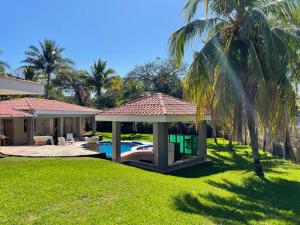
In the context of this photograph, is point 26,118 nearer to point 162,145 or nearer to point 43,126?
point 43,126

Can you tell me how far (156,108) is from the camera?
16219 mm

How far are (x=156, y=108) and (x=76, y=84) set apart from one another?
3585 centimetres

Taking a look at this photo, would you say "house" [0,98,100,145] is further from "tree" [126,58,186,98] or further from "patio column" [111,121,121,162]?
"tree" [126,58,186,98]

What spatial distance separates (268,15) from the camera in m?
12.7

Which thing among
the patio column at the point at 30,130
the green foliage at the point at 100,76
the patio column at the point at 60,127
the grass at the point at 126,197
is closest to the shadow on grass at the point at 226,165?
the grass at the point at 126,197

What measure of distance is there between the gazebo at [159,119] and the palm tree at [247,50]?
9.91 ft

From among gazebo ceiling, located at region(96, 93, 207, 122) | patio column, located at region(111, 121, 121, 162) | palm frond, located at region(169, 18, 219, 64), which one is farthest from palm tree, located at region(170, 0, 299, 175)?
patio column, located at region(111, 121, 121, 162)

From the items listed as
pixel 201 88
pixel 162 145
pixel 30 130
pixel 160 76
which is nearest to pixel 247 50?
pixel 201 88

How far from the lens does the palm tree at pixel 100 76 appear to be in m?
45.0

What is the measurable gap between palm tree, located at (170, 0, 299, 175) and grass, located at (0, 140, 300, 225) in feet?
10.8

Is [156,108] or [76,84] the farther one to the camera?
[76,84]

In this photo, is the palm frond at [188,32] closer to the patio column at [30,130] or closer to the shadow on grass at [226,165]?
the shadow on grass at [226,165]

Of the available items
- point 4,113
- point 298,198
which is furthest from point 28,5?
point 298,198

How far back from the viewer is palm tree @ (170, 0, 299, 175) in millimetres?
11828
